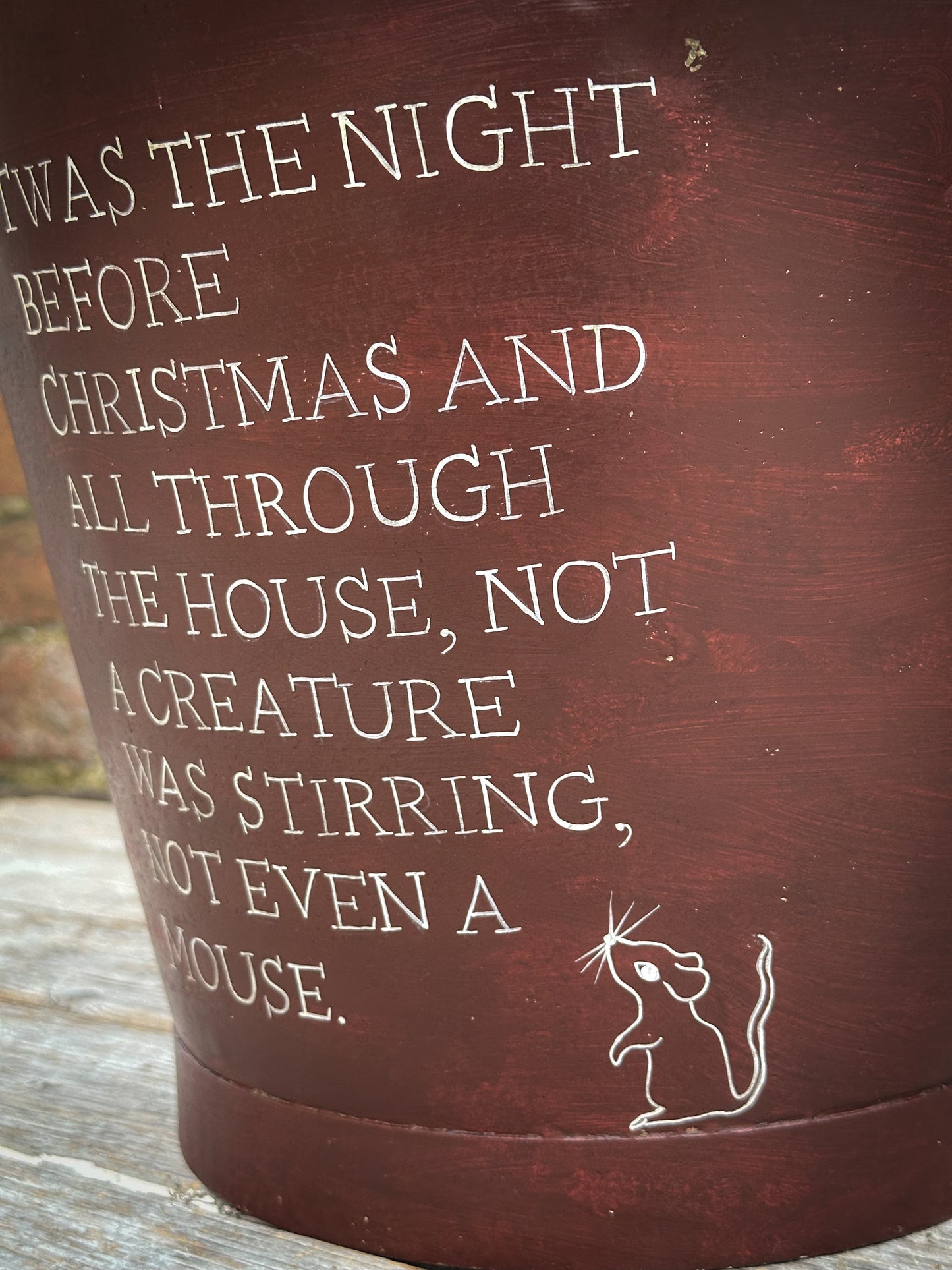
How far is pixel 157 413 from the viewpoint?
2.92ft

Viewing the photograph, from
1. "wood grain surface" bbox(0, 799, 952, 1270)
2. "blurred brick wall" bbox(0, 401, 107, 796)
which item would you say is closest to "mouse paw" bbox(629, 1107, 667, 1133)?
"wood grain surface" bbox(0, 799, 952, 1270)

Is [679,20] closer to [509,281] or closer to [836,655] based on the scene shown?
[509,281]

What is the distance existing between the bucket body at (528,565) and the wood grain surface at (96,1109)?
56 millimetres

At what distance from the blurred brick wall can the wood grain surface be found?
203 mm

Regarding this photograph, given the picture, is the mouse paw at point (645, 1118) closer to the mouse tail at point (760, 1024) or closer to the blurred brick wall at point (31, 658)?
the mouse tail at point (760, 1024)

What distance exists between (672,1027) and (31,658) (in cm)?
140

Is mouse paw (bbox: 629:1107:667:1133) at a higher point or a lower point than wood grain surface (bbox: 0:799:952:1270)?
higher

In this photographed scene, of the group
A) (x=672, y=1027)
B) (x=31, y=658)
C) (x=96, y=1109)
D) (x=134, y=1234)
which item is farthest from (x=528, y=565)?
(x=31, y=658)

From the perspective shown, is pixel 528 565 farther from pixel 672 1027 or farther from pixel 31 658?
pixel 31 658

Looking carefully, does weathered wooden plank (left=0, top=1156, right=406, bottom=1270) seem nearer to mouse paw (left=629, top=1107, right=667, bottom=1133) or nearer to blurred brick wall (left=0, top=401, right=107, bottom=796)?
mouse paw (left=629, top=1107, right=667, bottom=1133)

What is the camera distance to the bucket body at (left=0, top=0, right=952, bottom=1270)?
782mm

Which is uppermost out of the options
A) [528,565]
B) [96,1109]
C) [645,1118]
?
[528,565]

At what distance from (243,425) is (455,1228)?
598 mm

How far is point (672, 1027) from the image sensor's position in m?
0.92
